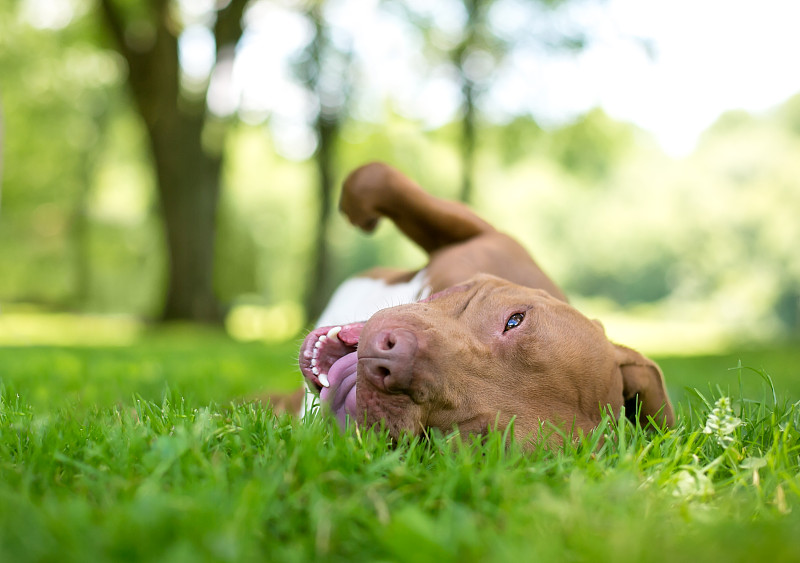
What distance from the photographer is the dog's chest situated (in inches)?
141

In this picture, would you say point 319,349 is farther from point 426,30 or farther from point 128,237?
point 128,237

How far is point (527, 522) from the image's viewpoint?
1538 mm

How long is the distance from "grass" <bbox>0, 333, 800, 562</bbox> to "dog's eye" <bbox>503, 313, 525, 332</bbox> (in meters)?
0.47

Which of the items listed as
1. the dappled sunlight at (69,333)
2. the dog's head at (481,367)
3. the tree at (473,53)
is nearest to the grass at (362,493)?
the dog's head at (481,367)

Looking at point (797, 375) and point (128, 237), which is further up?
point (797, 375)

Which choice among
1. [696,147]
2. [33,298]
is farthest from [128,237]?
[696,147]

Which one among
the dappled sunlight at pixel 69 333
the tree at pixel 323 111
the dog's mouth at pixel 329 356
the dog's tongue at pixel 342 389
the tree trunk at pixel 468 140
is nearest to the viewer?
the dog's tongue at pixel 342 389

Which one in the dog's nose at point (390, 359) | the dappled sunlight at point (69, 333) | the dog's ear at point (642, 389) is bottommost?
the dappled sunlight at point (69, 333)

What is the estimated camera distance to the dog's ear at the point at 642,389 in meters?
2.80

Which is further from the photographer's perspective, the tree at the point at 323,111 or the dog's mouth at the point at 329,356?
the tree at the point at 323,111

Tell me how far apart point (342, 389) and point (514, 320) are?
0.67 metres

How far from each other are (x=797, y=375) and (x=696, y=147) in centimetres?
4557

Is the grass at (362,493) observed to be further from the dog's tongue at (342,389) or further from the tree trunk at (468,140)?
the tree trunk at (468,140)

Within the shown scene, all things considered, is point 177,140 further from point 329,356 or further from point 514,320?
point 514,320
